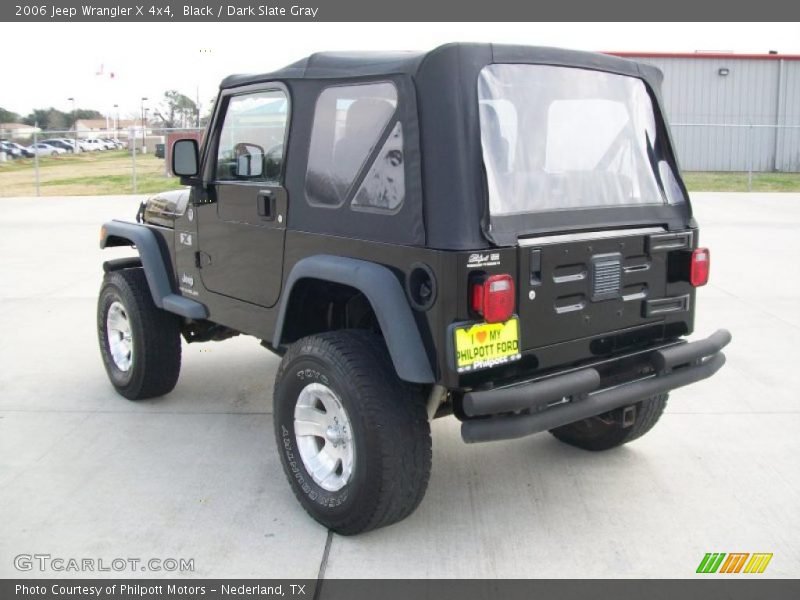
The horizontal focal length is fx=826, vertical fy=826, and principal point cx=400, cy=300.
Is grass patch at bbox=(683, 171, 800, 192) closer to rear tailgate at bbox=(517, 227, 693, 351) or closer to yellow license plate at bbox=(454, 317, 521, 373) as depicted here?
rear tailgate at bbox=(517, 227, 693, 351)

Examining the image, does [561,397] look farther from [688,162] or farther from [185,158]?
[688,162]

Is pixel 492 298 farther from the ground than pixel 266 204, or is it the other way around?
pixel 266 204

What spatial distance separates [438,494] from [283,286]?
4.08 feet

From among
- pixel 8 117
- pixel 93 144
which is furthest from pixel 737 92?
pixel 8 117

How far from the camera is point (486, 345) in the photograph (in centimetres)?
310

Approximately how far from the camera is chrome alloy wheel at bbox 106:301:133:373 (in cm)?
531

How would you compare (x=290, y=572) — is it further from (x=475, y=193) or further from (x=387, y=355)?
(x=475, y=193)

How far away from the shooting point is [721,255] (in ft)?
35.6

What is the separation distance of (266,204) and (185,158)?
714 mm

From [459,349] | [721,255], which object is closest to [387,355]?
[459,349]

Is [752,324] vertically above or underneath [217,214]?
underneath

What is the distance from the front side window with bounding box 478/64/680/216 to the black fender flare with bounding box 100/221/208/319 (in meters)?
2.11

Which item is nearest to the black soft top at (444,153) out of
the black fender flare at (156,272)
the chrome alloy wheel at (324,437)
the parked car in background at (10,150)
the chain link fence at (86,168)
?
the chrome alloy wheel at (324,437)

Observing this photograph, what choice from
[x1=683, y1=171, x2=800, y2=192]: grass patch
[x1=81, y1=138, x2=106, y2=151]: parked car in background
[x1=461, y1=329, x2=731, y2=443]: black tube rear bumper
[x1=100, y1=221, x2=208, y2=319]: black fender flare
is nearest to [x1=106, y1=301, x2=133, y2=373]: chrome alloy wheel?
[x1=100, y1=221, x2=208, y2=319]: black fender flare
